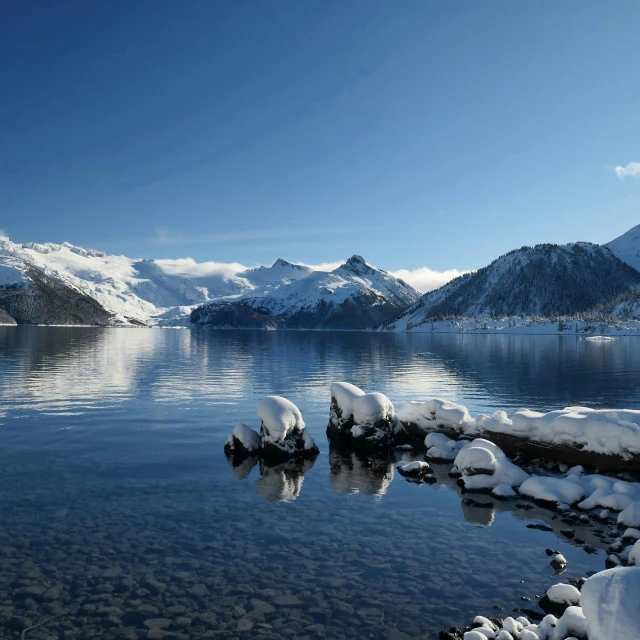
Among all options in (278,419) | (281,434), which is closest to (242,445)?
(281,434)

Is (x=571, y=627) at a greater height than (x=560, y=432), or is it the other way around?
(x=560, y=432)

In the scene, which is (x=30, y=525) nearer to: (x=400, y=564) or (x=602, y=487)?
(x=400, y=564)

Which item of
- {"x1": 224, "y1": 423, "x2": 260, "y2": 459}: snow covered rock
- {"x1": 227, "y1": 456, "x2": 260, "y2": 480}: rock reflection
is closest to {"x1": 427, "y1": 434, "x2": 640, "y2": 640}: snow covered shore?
{"x1": 227, "y1": 456, "x2": 260, "y2": 480}: rock reflection

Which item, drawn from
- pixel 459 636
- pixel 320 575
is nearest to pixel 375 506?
pixel 320 575

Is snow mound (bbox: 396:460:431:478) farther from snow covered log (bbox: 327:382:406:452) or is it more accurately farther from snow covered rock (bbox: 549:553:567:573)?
snow covered rock (bbox: 549:553:567:573)

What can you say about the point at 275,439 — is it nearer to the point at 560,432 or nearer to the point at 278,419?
the point at 278,419

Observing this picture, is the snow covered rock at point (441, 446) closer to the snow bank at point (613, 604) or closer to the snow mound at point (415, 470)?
the snow mound at point (415, 470)

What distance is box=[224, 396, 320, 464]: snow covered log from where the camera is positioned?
27.1m

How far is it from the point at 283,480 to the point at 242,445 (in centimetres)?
479

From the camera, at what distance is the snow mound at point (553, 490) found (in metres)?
20.4

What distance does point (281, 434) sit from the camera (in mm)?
27125

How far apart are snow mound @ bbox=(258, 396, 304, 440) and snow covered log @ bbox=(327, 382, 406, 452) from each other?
351 centimetres

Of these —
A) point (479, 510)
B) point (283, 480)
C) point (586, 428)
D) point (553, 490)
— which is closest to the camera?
point (479, 510)

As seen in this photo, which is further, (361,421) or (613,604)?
(361,421)
